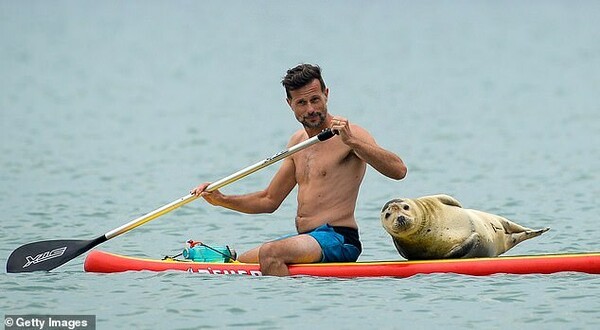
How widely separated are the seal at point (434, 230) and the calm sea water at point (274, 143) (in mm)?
235

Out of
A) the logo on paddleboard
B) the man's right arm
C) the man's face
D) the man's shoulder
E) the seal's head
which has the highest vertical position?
the man's face

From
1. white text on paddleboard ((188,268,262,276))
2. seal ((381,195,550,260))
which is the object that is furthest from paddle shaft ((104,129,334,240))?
seal ((381,195,550,260))

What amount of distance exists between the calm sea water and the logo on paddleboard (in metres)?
0.15

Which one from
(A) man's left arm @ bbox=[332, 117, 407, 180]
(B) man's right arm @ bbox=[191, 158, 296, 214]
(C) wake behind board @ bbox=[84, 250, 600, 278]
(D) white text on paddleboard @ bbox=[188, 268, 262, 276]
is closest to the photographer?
(A) man's left arm @ bbox=[332, 117, 407, 180]

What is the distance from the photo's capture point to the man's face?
421 inches

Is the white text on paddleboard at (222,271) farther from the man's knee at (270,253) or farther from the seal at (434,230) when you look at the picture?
the seal at (434,230)

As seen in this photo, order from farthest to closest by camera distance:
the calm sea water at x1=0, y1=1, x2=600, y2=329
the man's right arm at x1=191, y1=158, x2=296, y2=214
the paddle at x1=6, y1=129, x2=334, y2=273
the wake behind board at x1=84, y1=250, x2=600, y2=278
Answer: the paddle at x1=6, y1=129, x2=334, y2=273
the man's right arm at x1=191, y1=158, x2=296, y2=214
the wake behind board at x1=84, y1=250, x2=600, y2=278
the calm sea water at x1=0, y1=1, x2=600, y2=329

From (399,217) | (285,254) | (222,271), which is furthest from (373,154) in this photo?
(222,271)

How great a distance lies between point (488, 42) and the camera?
38.6 metres

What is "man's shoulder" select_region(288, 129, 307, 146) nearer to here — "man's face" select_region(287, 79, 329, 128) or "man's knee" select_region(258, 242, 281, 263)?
"man's face" select_region(287, 79, 329, 128)

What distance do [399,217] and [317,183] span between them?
2.09 feet

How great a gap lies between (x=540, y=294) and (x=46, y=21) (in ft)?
125

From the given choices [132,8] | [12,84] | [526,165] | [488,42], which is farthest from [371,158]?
[132,8]

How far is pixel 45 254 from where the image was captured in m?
11.5
